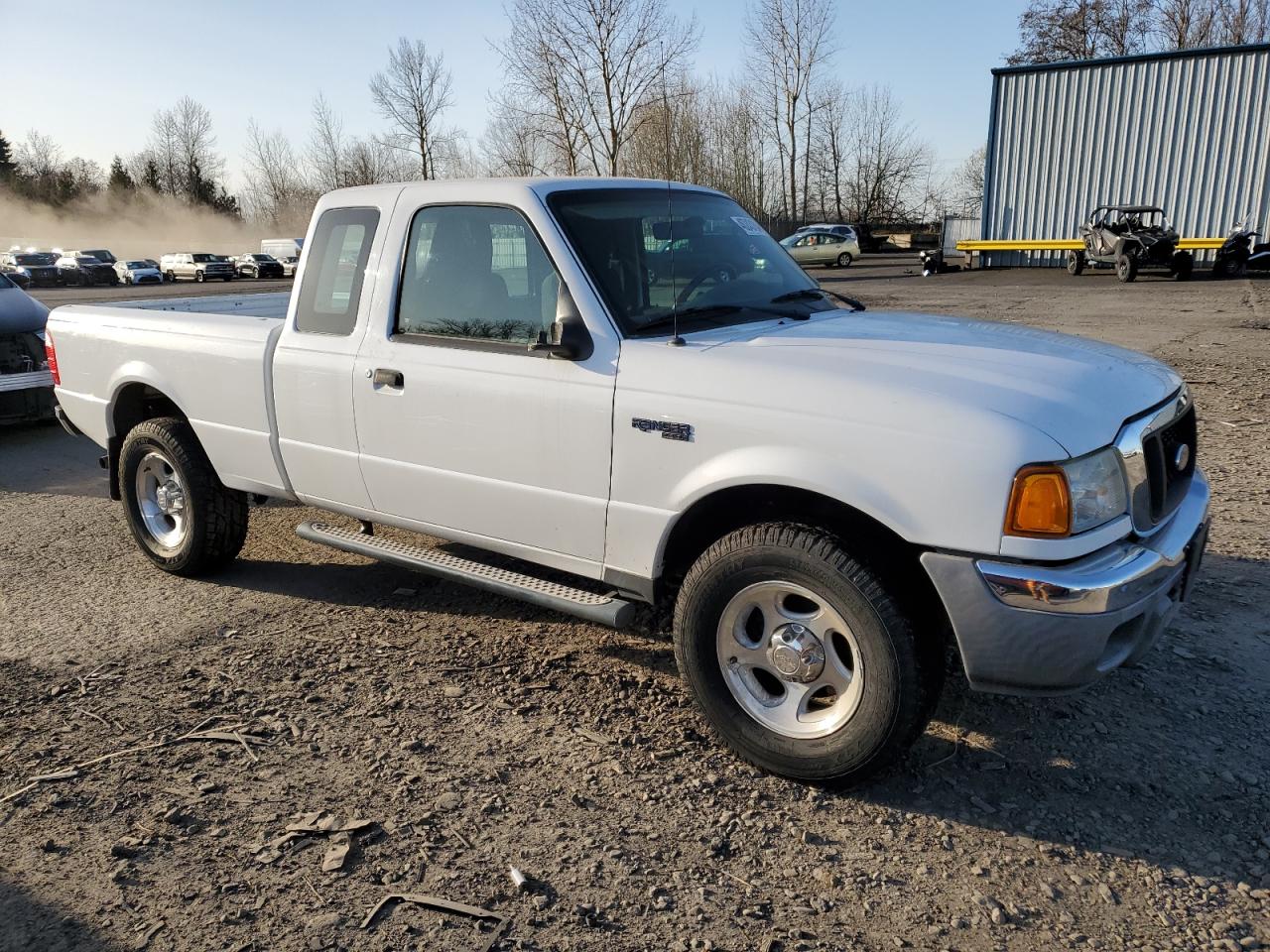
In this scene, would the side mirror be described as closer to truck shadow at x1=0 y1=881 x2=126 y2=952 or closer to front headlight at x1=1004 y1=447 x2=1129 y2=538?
front headlight at x1=1004 y1=447 x2=1129 y2=538

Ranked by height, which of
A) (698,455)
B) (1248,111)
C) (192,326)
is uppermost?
(1248,111)

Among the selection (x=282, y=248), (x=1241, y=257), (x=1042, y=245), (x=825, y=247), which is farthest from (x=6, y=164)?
(x=1241, y=257)

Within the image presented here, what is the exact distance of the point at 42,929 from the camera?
261 centimetres

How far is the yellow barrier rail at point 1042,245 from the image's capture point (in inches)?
1097

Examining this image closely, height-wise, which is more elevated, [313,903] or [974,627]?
[974,627]

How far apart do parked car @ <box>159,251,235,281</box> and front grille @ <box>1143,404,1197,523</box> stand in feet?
170

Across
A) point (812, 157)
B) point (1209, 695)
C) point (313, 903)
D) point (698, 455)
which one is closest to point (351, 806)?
point (313, 903)

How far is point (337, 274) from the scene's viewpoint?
440cm

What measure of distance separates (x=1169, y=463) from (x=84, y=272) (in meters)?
50.3

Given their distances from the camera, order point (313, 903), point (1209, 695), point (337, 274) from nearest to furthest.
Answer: point (313, 903) → point (1209, 695) → point (337, 274)

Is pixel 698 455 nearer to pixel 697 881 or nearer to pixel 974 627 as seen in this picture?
pixel 974 627

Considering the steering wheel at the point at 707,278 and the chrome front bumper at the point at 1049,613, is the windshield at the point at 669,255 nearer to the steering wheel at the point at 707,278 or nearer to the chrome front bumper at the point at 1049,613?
the steering wheel at the point at 707,278

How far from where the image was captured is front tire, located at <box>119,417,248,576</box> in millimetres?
5090

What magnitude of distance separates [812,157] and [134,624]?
205 feet
